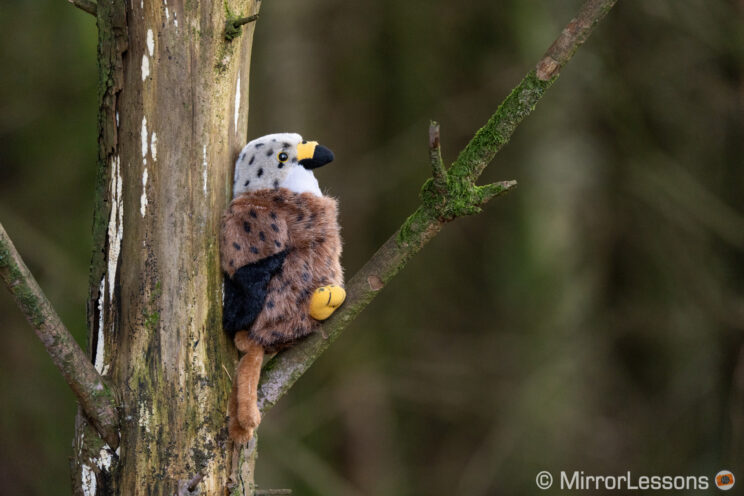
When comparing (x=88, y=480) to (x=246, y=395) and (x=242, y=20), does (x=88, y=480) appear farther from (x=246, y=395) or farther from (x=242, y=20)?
(x=242, y=20)

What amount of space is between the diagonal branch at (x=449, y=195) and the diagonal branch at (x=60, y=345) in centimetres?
32

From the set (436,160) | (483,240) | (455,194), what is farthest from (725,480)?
(436,160)

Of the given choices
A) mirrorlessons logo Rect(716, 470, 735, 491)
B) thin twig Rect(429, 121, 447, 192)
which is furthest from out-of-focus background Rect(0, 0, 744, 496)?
thin twig Rect(429, 121, 447, 192)

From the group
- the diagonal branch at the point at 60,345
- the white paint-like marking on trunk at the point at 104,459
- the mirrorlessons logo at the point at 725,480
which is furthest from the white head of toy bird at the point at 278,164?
the mirrorlessons logo at the point at 725,480

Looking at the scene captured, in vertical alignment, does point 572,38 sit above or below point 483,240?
above

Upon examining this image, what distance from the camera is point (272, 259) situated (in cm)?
152

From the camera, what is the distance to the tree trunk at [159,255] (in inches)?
55.6

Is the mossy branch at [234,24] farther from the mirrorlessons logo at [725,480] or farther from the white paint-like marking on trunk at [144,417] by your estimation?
the mirrorlessons logo at [725,480]

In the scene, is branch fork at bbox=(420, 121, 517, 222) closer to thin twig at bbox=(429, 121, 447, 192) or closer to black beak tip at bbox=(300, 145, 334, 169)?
thin twig at bbox=(429, 121, 447, 192)

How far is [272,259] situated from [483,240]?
276 cm

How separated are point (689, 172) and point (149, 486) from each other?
128 inches

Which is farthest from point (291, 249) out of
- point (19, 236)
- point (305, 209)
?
point (19, 236)

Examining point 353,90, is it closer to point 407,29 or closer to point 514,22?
point 407,29

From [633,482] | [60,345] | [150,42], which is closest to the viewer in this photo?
[60,345]
